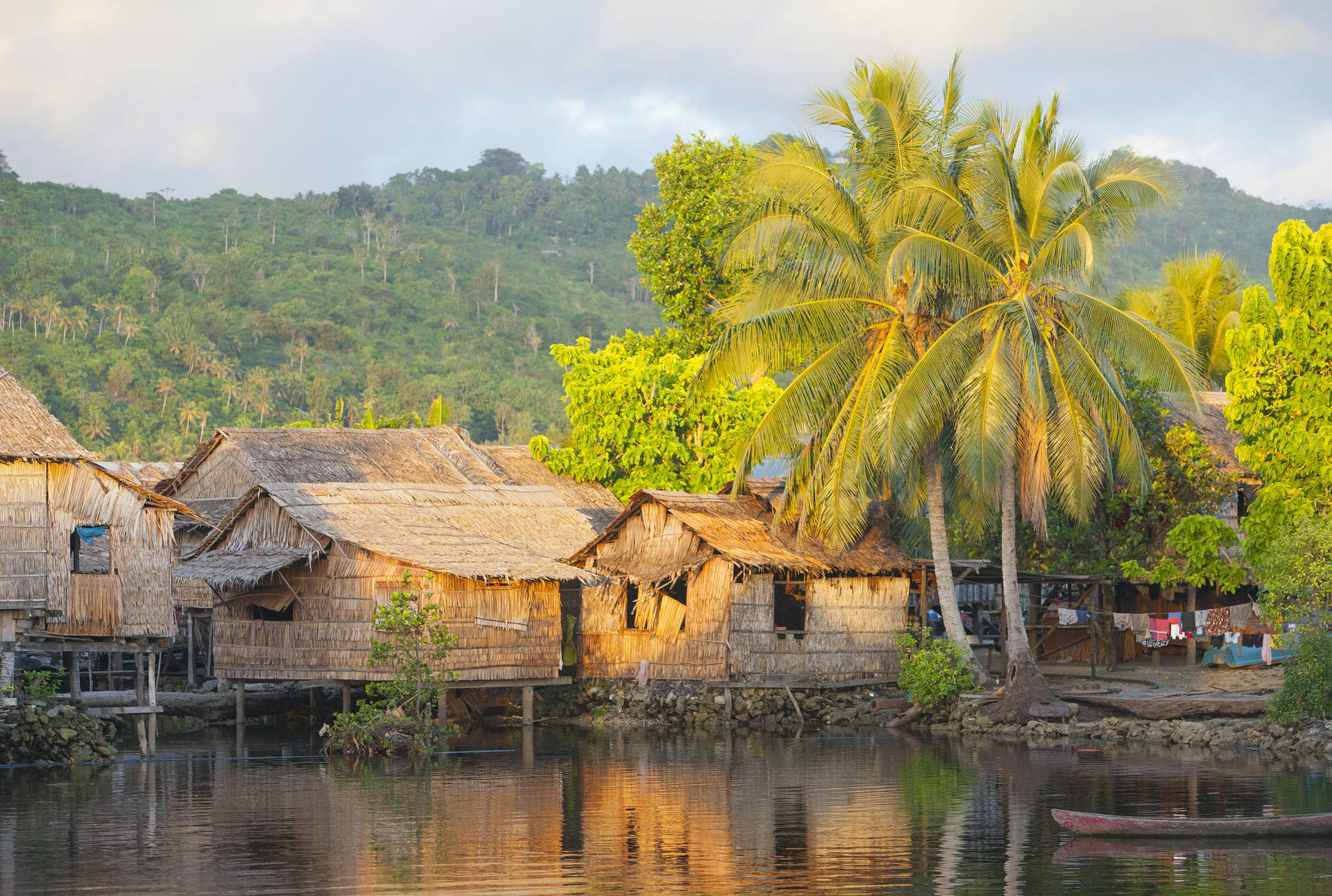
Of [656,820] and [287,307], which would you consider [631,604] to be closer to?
[656,820]

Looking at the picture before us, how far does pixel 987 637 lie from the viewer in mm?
34656

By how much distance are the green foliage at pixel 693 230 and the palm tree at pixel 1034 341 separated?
12318mm

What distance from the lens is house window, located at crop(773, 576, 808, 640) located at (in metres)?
27.1

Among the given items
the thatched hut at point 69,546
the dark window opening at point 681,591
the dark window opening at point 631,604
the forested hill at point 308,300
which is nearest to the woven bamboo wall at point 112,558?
the thatched hut at point 69,546

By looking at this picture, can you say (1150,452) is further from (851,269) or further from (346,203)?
(346,203)

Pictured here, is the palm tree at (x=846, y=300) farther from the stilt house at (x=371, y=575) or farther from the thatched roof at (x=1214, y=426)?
the thatched roof at (x=1214, y=426)

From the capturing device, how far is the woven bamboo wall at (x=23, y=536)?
21.1 metres

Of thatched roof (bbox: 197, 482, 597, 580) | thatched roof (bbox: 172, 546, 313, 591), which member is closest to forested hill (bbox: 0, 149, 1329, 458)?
thatched roof (bbox: 197, 482, 597, 580)

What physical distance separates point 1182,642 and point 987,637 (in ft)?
17.5

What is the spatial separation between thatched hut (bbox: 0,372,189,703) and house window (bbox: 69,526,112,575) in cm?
3

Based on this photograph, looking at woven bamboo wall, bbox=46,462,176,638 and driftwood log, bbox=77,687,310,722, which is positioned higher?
woven bamboo wall, bbox=46,462,176,638

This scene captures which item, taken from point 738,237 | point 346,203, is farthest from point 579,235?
point 738,237

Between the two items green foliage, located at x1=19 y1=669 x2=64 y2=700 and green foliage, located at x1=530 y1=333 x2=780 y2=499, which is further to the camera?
green foliage, located at x1=530 y1=333 x2=780 y2=499

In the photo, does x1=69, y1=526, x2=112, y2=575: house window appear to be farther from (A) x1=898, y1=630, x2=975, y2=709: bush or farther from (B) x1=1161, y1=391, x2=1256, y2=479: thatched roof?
(B) x1=1161, y1=391, x2=1256, y2=479: thatched roof
